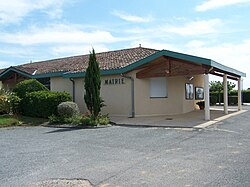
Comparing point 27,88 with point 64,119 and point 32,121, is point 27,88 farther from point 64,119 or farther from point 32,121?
point 64,119

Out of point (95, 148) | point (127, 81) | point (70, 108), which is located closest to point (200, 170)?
point (95, 148)

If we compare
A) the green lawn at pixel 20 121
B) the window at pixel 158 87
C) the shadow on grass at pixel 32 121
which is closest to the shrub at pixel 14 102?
the shadow on grass at pixel 32 121

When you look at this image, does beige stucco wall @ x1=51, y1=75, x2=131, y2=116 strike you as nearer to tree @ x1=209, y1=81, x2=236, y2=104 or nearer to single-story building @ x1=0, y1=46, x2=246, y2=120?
single-story building @ x1=0, y1=46, x2=246, y2=120

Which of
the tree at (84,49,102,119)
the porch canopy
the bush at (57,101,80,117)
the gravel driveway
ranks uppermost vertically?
the porch canopy

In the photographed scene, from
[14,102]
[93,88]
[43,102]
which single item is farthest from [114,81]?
[14,102]

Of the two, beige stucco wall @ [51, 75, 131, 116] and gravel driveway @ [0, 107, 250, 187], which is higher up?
beige stucco wall @ [51, 75, 131, 116]

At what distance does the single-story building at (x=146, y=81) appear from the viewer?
54.8 feet

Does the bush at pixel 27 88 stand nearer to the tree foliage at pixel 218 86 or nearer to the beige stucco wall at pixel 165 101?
the beige stucco wall at pixel 165 101

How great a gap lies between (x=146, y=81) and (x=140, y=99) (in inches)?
46.7

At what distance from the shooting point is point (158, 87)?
62.8 feet

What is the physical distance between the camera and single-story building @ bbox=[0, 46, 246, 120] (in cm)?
1670

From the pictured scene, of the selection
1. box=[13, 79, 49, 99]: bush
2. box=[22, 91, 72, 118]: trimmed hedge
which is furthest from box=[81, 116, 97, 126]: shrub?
box=[13, 79, 49, 99]: bush

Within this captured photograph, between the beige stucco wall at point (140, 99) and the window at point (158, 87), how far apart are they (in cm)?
27

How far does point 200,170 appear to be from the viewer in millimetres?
6500
